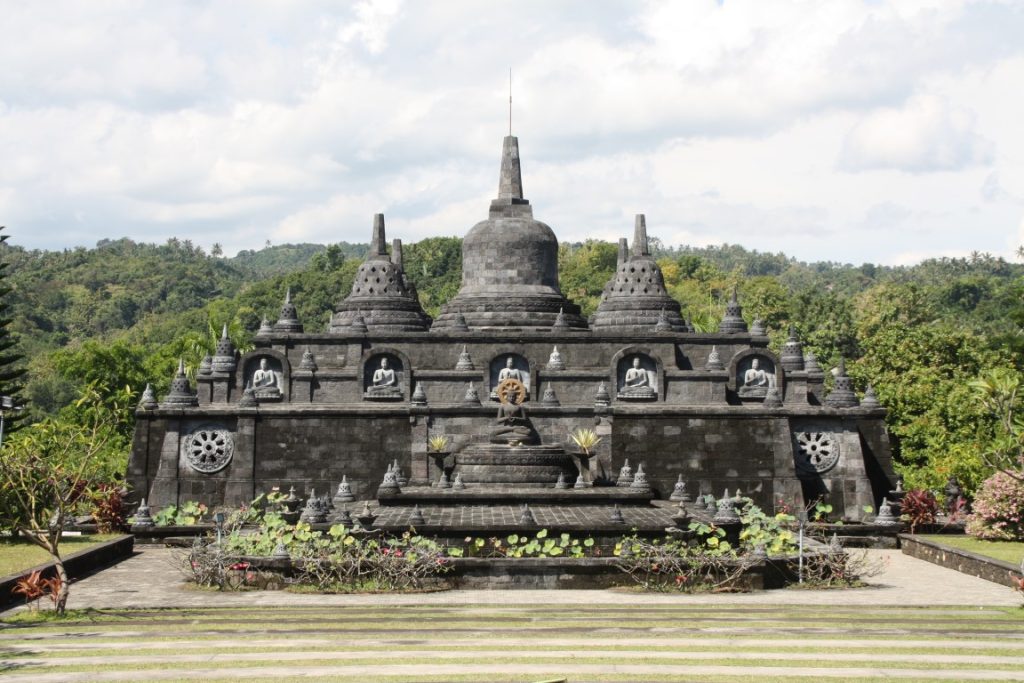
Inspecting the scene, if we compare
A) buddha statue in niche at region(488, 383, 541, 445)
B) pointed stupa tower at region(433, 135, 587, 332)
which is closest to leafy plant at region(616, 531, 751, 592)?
buddha statue in niche at region(488, 383, 541, 445)

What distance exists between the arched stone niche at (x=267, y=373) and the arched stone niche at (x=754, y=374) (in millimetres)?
13846

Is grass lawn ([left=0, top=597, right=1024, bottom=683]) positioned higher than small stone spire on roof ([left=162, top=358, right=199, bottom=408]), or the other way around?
small stone spire on roof ([left=162, top=358, right=199, bottom=408])

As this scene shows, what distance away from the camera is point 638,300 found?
45438 millimetres

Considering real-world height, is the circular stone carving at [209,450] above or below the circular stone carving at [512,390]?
below

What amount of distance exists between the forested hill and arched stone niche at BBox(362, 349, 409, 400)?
404 inches

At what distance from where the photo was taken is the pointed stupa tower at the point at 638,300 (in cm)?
4509

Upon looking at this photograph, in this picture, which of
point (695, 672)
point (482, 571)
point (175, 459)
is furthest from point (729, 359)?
point (695, 672)

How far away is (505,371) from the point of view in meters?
41.7

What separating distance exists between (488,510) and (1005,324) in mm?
69605

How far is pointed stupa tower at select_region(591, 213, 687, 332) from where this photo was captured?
45094 mm

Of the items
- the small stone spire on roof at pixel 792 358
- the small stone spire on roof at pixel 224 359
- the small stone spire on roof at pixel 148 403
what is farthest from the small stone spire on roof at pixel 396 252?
the small stone spire on roof at pixel 792 358

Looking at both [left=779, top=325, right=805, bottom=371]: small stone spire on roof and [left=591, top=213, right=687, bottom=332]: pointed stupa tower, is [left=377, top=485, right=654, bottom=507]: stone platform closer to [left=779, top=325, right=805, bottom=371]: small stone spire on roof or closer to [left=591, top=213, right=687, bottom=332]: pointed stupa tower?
[left=779, top=325, right=805, bottom=371]: small stone spire on roof

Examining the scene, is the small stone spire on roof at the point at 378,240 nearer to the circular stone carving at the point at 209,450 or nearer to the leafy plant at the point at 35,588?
the circular stone carving at the point at 209,450

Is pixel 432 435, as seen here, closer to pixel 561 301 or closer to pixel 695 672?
pixel 561 301
